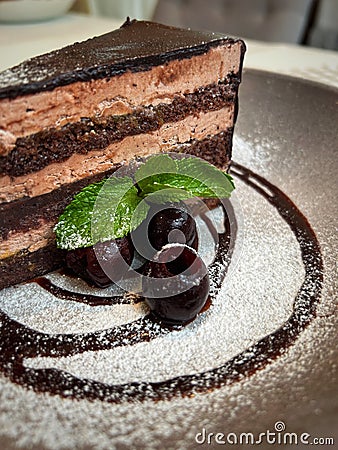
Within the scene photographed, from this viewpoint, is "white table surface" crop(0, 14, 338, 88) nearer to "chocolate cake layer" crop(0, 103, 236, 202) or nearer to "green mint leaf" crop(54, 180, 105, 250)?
"chocolate cake layer" crop(0, 103, 236, 202)

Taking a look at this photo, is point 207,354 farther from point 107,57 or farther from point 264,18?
point 264,18

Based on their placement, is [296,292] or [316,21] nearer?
[296,292]

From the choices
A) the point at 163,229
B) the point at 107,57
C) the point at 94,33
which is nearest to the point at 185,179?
the point at 163,229

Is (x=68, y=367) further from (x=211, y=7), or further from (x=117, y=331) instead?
(x=211, y=7)

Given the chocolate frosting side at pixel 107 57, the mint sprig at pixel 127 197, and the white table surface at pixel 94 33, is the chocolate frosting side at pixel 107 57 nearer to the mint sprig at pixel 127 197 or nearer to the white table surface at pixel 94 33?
the mint sprig at pixel 127 197

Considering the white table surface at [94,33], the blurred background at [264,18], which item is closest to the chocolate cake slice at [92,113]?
the white table surface at [94,33]

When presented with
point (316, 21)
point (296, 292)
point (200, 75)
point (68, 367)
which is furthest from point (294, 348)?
point (316, 21)
